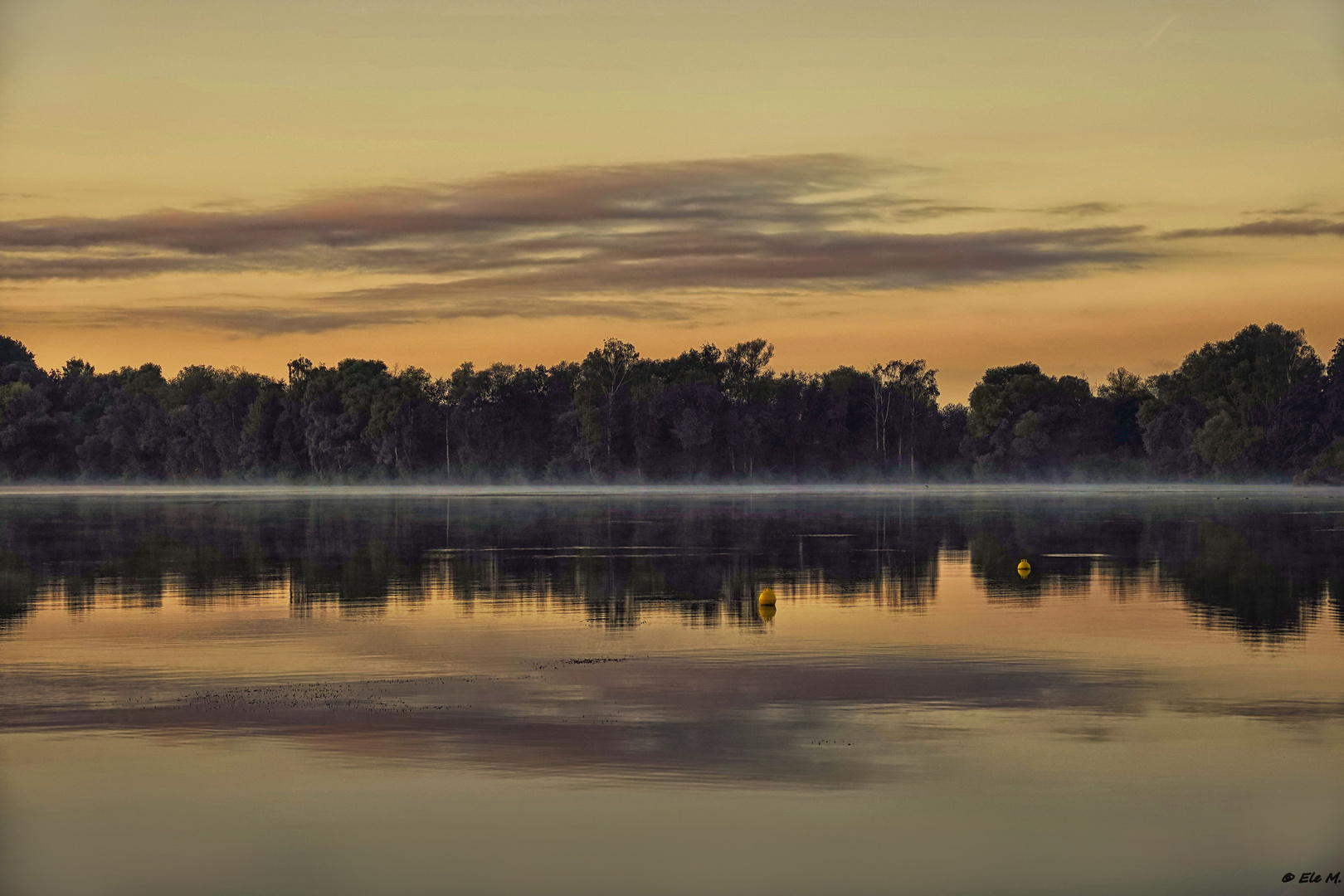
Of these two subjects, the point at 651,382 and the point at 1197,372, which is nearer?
the point at 1197,372

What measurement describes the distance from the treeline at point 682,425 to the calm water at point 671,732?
3985 inches

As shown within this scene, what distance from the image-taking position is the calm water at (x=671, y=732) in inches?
513

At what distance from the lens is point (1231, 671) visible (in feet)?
73.6

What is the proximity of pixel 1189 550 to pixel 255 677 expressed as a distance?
34.4m

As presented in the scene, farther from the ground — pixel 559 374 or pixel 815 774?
pixel 559 374

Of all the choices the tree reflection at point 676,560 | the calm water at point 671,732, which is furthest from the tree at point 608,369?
the calm water at point 671,732

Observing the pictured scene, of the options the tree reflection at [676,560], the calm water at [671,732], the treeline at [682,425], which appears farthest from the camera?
the treeline at [682,425]

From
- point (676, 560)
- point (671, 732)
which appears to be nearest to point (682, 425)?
point (676, 560)

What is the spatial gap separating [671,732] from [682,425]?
122927 millimetres

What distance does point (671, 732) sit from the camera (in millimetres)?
17703

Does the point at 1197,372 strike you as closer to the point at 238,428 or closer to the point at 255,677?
the point at 238,428

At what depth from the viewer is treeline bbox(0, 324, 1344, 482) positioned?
13575 cm

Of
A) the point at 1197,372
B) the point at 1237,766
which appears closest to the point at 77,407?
the point at 1197,372

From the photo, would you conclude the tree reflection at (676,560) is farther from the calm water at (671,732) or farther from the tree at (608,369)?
the tree at (608,369)
